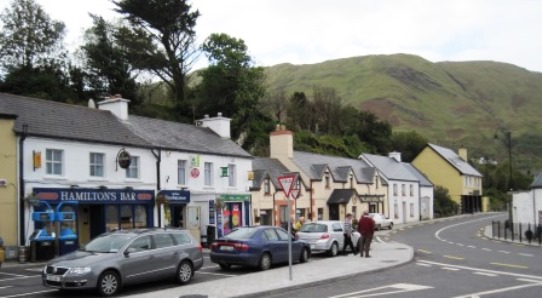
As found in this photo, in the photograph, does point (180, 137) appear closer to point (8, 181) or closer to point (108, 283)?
point (8, 181)

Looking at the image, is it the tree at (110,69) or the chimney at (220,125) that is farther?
the tree at (110,69)

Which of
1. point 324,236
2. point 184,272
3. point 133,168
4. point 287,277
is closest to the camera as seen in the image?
point 184,272

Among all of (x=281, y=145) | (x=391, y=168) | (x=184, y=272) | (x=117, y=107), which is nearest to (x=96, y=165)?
(x=117, y=107)

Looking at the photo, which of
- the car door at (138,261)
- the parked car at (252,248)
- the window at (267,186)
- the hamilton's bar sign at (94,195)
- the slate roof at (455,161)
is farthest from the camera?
the slate roof at (455,161)

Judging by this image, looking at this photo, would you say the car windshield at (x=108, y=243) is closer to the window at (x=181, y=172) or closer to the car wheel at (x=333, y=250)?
the car wheel at (x=333, y=250)

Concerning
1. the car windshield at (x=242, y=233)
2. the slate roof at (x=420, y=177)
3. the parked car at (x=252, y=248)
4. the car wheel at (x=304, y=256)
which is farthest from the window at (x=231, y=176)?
the slate roof at (x=420, y=177)

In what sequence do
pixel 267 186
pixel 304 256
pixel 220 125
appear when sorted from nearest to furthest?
pixel 304 256
pixel 220 125
pixel 267 186

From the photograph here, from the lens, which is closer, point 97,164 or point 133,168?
point 97,164

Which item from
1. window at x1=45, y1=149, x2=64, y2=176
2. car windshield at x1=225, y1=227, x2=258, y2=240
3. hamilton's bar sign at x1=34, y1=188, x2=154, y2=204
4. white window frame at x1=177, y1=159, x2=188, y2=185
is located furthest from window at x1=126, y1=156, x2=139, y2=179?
car windshield at x1=225, y1=227, x2=258, y2=240

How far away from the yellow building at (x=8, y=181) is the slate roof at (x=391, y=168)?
4493 cm

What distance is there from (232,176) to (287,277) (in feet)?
62.4

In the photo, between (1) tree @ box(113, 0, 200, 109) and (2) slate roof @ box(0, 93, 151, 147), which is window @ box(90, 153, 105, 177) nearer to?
(2) slate roof @ box(0, 93, 151, 147)

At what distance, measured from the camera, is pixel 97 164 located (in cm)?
2805

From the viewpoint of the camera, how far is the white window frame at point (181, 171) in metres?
32.7
